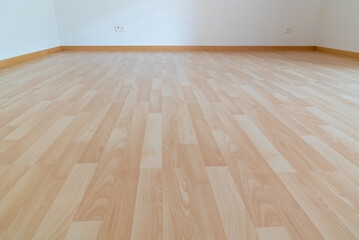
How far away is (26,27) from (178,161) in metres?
3.45

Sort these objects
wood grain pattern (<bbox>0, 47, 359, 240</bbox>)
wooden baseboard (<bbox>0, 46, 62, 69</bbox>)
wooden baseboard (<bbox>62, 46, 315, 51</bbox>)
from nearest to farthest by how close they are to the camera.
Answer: wood grain pattern (<bbox>0, 47, 359, 240</bbox>), wooden baseboard (<bbox>0, 46, 62, 69</bbox>), wooden baseboard (<bbox>62, 46, 315, 51</bbox>)

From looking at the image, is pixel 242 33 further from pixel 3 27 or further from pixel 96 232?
pixel 96 232

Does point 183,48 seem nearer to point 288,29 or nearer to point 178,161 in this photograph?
point 288,29

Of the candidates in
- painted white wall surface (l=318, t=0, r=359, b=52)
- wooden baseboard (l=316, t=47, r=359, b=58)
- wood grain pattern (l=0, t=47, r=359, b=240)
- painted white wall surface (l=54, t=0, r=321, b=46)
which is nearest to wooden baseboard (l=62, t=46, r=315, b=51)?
painted white wall surface (l=54, t=0, r=321, b=46)

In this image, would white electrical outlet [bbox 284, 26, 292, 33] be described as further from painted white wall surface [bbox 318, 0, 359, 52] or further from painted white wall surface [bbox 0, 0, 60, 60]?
painted white wall surface [bbox 0, 0, 60, 60]

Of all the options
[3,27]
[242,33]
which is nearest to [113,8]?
[3,27]

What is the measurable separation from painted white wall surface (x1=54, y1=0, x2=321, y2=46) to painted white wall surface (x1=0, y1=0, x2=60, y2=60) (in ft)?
0.94

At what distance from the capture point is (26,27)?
Result: 3488mm

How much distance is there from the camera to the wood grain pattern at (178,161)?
732mm

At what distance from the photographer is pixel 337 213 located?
0.77m

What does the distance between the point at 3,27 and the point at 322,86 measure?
341cm

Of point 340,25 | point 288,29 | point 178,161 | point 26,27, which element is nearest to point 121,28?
point 26,27

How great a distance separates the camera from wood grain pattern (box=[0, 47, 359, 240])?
0.73 m

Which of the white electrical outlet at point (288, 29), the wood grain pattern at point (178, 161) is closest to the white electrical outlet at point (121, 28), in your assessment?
the wood grain pattern at point (178, 161)
